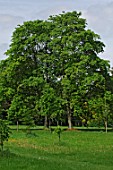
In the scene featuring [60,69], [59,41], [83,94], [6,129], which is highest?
[59,41]

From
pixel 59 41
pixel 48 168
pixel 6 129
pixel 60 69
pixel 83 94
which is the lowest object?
pixel 48 168

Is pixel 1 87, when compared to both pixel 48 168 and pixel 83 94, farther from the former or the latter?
pixel 48 168

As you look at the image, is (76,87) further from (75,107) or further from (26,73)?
(26,73)

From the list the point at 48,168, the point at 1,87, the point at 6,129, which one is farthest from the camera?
the point at 1,87

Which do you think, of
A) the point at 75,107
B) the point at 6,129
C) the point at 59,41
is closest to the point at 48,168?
the point at 6,129

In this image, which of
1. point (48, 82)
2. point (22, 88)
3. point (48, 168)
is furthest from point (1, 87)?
point (48, 168)

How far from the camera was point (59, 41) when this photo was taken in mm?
49594

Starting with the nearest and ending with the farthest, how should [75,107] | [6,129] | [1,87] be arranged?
[6,129] < [75,107] < [1,87]

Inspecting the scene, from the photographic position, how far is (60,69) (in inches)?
1946

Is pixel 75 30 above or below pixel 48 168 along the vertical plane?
above

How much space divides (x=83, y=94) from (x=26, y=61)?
856 centimetres

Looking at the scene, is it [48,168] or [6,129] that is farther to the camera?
[6,129]

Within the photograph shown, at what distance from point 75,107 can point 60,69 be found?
5250 mm

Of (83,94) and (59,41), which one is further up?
(59,41)
